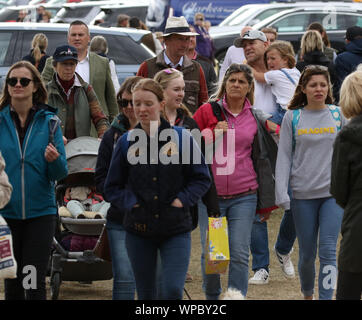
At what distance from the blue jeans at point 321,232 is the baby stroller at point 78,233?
1687mm

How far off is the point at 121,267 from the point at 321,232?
1.64 m

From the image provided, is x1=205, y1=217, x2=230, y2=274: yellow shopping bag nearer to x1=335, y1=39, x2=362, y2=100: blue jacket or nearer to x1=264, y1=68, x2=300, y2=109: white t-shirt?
x1=264, y1=68, x2=300, y2=109: white t-shirt

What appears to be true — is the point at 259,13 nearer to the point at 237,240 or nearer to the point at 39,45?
the point at 39,45

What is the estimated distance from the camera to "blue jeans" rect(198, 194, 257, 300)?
7465 millimetres

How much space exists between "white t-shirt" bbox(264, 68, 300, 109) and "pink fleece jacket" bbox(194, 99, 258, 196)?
173 centimetres

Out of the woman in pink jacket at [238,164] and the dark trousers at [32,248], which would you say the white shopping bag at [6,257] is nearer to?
the dark trousers at [32,248]

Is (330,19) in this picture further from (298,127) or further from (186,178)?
(186,178)

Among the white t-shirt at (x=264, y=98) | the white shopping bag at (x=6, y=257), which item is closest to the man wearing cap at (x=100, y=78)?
the white t-shirt at (x=264, y=98)

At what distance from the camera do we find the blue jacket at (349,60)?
43.5 feet

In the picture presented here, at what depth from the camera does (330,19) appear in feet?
79.1

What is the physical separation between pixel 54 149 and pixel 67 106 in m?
2.20

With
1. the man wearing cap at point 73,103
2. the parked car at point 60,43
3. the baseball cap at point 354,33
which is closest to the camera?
the man wearing cap at point 73,103

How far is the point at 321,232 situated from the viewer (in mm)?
7578

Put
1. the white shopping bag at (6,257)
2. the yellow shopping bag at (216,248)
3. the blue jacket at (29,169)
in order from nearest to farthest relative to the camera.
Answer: the white shopping bag at (6,257) < the blue jacket at (29,169) < the yellow shopping bag at (216,248)
